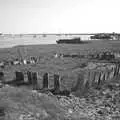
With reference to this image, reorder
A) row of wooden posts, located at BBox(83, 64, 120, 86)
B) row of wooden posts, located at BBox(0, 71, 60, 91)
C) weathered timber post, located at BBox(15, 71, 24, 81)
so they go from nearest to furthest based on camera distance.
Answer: row of wooden posts, located at BBox(0, 71, 60, 91), row of wooden posts, located at BBox(83, 64, 120, 86), weathered timber post, located at BBox(15, 71, 24, 81)

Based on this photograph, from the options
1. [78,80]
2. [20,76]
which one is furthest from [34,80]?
[78,80]

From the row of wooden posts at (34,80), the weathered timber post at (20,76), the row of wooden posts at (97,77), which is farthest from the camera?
the weathered timber post at (20,76)

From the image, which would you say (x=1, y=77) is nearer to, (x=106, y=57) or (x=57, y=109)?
(x=57, y=109)

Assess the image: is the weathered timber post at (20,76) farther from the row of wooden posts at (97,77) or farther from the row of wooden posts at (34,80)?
the row of wooden posts at (97,77)

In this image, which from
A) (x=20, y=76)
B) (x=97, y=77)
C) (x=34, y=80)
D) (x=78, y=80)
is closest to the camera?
(x=78, y=80)

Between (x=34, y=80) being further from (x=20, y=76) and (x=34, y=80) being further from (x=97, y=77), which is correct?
(x=97, y=77)

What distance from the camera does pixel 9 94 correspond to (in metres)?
7.17

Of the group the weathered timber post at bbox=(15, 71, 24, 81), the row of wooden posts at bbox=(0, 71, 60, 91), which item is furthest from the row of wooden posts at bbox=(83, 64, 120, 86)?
the weathered timber post at bbox=(15, 71, 24, 81)

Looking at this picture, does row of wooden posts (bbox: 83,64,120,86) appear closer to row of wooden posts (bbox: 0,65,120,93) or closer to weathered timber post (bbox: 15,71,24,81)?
row of wooden posts (bbox: 0,65,120,93)

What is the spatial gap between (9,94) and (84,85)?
443 centimetres

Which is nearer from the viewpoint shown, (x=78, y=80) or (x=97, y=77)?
(x=78, y=80)

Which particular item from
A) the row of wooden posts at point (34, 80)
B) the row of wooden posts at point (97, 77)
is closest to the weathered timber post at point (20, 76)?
the row of wooden posts at point (34, 80)

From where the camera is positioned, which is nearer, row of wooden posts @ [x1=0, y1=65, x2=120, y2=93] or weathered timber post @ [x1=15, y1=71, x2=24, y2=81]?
row of wooden posts @ [x1=0, y1=65, x2=120, y2=93]

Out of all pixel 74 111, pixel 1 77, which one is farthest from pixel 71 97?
pixel 1 77
